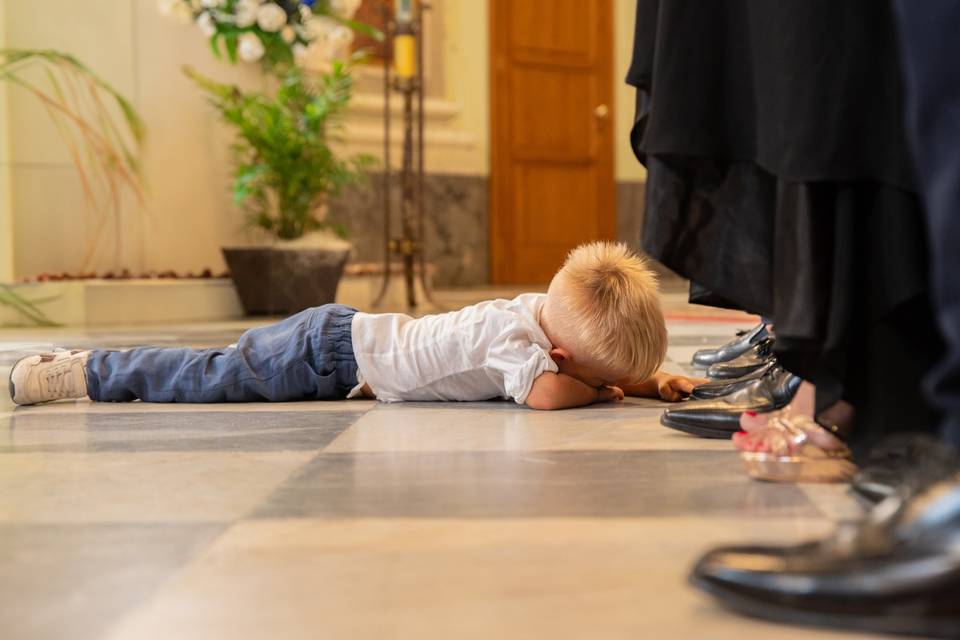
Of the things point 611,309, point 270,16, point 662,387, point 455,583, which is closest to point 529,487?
point 455,583

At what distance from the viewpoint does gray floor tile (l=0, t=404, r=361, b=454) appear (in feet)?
4.61

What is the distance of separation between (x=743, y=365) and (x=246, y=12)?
325cm

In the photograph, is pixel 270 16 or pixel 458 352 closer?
pixel 458 352

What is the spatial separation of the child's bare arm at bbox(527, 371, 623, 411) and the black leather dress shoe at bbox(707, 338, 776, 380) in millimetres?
295

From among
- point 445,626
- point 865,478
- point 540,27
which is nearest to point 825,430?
point 865,478

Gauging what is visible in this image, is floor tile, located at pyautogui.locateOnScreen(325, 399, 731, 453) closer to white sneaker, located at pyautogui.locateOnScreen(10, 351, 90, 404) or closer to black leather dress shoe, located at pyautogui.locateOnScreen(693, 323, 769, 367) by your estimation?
black leather dress shoe, located at pyautogui.locateOnScreen(693, 323, 769, 367)

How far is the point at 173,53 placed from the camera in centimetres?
482

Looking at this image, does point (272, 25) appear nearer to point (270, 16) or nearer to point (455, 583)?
point (270, 16)

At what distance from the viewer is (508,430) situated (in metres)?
1.49

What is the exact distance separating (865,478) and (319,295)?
145 inches

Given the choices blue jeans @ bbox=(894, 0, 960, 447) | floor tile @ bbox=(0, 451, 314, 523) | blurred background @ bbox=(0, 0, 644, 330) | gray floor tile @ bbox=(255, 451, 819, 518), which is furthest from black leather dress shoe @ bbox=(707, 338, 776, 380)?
blurred background @ bbox=(0, 0, 644, 330)

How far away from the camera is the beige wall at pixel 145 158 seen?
14.9ft

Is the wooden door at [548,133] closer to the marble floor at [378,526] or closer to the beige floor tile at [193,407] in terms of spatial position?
the beige floor tile at [193,407]

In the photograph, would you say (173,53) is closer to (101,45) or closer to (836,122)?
(101,45)
